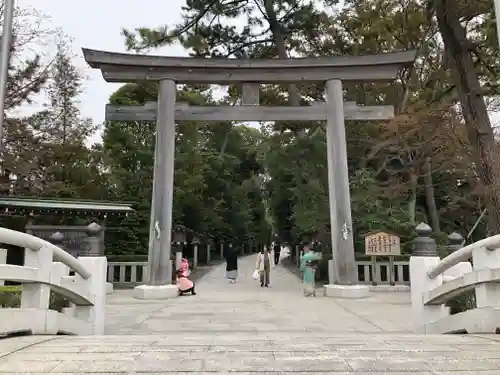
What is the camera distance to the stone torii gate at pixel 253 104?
13.2 m

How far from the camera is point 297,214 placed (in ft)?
62.9

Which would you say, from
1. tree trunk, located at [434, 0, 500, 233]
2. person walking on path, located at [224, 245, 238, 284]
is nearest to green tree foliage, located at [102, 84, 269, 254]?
person walking on path, located at [224, 245, 238, 284]

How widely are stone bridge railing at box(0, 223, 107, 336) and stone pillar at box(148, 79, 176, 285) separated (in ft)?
18.7

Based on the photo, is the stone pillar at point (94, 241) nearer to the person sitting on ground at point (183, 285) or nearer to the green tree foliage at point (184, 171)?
the person sitting on ground at point (183, 285)

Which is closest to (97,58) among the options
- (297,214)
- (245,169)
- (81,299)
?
(81,299)

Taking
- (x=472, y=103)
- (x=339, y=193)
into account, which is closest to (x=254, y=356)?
(x=472, y=103)

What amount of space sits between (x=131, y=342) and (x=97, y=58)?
10.6 meters

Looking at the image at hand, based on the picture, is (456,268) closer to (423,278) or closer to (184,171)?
(423,278)

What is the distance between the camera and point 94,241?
6980mm

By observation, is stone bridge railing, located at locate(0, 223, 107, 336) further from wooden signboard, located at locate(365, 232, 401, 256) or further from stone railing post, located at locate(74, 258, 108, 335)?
wooden signboard, located at locate(365, 232, 401, 256)

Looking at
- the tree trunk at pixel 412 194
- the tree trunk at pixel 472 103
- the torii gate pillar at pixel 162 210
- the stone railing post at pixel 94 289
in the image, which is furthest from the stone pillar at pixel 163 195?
the tree trunk at pixel 412 194

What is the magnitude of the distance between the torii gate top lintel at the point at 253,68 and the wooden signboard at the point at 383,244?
4924mm

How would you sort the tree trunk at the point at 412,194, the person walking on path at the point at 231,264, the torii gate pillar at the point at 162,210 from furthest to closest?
the person walking on path at the point at 231,264
the tree trunk at the point at 412,194
the torii gate pillar at the point at 162,210

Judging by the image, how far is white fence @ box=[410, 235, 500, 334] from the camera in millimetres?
5238
